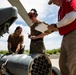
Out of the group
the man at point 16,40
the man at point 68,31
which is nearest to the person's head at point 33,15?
the man at point 16,40

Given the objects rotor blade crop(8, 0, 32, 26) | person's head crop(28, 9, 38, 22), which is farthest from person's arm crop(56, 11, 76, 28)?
rotor blade crop(8, 0, 32, 26)

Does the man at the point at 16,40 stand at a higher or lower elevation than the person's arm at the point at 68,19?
lower

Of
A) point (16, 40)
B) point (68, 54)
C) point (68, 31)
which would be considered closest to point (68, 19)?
point (68, 31)

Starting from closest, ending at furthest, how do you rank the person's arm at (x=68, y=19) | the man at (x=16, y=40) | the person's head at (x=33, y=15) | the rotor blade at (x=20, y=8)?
1. the person's arm at (x=68, y=19)
2. the person's head at (x=33, y=15)
3. the rotor blade at (x=20, y=8)
4. the man at (x=16, y=40)

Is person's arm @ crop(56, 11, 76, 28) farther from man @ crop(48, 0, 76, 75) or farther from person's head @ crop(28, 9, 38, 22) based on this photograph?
person's head @ crop(28, 9, 38, 22)

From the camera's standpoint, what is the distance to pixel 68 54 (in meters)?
2.40

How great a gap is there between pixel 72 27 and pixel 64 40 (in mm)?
167

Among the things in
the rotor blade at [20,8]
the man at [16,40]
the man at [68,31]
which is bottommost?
the man at [16,40]

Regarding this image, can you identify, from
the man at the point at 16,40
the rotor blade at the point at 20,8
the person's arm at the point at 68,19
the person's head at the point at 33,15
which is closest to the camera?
the person's arm at the point at 68,19

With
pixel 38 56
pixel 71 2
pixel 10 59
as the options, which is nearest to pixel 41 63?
pixel 38 56

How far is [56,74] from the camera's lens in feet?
13.8

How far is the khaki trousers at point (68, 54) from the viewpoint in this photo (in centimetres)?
234

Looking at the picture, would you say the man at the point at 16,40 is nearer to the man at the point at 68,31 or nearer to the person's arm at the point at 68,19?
the man at the point at 68,31

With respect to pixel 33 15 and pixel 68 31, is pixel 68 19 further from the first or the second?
pixel 33 15
